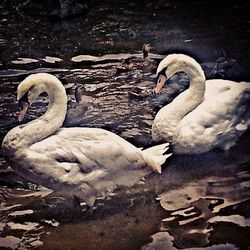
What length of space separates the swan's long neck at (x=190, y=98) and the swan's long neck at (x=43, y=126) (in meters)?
0.93

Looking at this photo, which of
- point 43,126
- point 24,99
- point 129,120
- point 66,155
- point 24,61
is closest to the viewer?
point 66,155

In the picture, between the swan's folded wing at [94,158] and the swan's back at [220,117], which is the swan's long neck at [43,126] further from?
the swan's back at [220,117]

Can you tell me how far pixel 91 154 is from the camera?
428 centimetres

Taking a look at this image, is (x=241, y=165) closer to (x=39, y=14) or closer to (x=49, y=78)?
(x=49, y=78)

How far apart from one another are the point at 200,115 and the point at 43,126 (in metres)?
1.27

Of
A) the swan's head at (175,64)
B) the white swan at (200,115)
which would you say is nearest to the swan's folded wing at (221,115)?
the white swan at (200,115)

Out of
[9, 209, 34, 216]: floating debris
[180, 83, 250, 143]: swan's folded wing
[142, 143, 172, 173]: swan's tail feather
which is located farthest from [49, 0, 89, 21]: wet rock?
[9, 209, 34, 216]: floating debris

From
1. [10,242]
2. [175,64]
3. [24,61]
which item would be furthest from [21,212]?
[24,61]

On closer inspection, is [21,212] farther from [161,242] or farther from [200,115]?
[200,115]

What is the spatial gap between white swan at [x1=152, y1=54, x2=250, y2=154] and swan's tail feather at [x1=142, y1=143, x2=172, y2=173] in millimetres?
267

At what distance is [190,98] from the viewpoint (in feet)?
16.3

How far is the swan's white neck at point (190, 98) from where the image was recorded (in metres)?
4.93

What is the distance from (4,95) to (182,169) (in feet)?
7.03

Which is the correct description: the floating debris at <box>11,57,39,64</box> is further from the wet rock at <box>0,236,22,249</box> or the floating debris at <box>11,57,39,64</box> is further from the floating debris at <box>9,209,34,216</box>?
the wet rock at <box>0,236,22,249</box>
